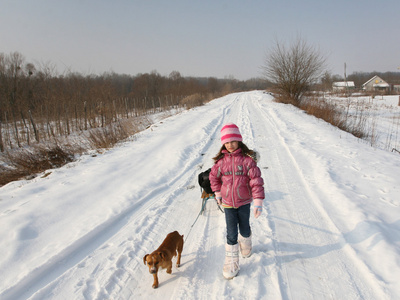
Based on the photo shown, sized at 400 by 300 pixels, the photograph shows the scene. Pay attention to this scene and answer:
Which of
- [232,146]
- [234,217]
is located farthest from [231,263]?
[232,146]

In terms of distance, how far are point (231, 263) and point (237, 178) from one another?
3.09 ft

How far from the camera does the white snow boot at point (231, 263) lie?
98.1 inches

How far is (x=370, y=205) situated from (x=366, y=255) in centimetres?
148

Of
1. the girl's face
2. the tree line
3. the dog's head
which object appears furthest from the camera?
the tree line

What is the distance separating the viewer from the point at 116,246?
3203 millimetres

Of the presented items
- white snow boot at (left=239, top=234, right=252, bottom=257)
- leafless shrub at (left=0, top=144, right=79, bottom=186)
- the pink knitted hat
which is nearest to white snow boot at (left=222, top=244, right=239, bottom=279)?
white snow boot at (left=239, top=234, right=252, bottom=257)

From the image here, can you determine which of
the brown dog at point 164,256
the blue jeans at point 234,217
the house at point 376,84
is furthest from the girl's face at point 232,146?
the house at point 376,84

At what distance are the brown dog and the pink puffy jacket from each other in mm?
729

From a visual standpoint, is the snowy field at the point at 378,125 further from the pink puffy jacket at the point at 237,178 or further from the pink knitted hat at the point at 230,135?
the pink knitted hat at the point at 230,135

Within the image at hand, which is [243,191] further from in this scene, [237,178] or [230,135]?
[230,135]

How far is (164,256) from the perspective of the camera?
2354mm

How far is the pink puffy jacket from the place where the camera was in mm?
2482

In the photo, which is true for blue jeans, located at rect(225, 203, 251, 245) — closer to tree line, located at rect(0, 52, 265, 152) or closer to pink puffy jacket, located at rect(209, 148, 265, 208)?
pink puffy jacket, located at rect(209, 148, 265, 208)

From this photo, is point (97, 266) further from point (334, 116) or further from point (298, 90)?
point (298, 90)
